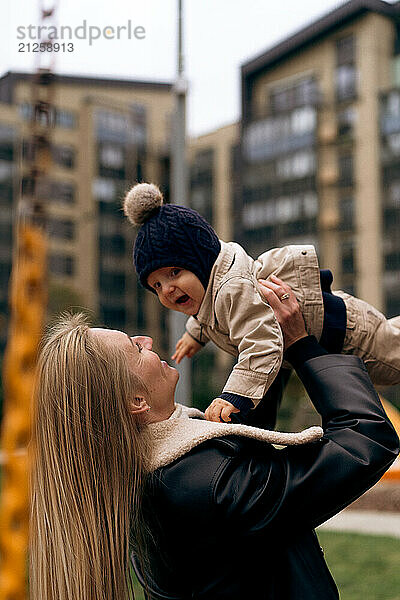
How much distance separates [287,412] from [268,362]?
21.2 m

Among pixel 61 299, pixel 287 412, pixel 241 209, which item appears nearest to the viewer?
pixel 287 412

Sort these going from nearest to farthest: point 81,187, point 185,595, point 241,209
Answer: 1. point 185,595
2. point 241,209
3. point 81,187

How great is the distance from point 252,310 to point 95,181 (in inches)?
1386

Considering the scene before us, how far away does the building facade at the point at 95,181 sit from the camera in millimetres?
33625

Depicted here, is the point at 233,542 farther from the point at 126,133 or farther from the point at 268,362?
the point at 126,133

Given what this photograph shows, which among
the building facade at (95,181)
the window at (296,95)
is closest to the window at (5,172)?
the building facade at (95,181)

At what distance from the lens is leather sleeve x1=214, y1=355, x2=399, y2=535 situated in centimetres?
138

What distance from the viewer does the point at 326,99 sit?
32.4 m

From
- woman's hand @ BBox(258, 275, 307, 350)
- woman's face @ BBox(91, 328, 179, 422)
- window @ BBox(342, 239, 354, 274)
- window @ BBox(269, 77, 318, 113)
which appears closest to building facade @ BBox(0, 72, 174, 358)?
window @ BBox(269, 77, 318, 113)

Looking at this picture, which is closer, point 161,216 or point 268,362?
point 268,362

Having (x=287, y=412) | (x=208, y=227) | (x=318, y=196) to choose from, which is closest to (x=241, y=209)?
(x=318, y=196)

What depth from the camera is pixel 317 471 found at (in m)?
1.40

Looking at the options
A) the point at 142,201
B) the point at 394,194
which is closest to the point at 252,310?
the point at 142,201

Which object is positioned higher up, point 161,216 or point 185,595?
point 161,216
